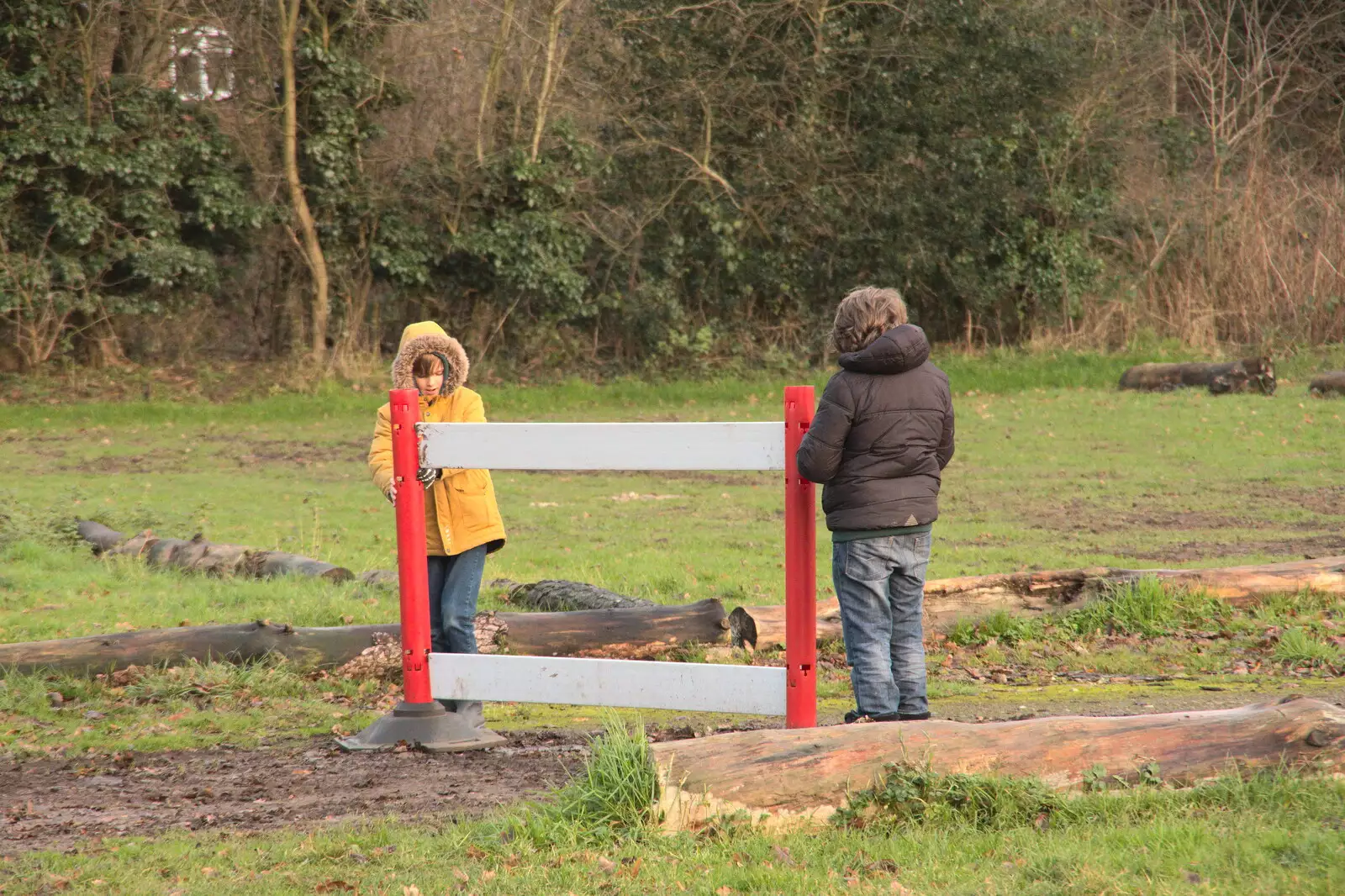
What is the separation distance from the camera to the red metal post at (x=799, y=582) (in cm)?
500

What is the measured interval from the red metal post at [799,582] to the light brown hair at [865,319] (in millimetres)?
328

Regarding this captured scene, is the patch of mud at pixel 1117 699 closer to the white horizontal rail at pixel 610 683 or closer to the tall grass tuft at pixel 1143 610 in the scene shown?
the tall grass tuft at pixel 1143 610

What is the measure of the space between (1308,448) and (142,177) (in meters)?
20.2

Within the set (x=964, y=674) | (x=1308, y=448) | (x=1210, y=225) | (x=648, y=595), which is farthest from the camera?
(x=1210, y=225)

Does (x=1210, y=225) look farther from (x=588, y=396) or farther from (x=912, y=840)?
(x=912, y=840)

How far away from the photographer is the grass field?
3652mm

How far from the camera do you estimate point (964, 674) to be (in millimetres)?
6863

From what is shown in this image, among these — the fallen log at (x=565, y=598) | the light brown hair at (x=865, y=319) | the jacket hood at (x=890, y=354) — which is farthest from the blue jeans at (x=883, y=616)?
the fallen log at (x=565, y=598)

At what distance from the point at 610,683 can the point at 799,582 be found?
0.88 metres

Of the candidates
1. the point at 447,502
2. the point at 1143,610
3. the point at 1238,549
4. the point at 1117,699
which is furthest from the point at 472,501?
the point at 1238,549

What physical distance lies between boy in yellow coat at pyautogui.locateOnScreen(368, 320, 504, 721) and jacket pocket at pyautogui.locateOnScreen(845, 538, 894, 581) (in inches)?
65.6

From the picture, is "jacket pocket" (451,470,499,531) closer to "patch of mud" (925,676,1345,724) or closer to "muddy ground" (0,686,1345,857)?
"muddy ground" (0,686,1345,857)

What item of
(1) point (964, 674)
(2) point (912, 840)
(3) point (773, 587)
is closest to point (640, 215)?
(3) point (773, 587)

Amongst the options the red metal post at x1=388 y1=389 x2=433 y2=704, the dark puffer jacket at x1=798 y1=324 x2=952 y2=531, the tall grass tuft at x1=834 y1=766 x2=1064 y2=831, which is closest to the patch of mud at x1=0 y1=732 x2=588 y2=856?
the red metal post at x1=388 y1=389 x2=433 y2=704
